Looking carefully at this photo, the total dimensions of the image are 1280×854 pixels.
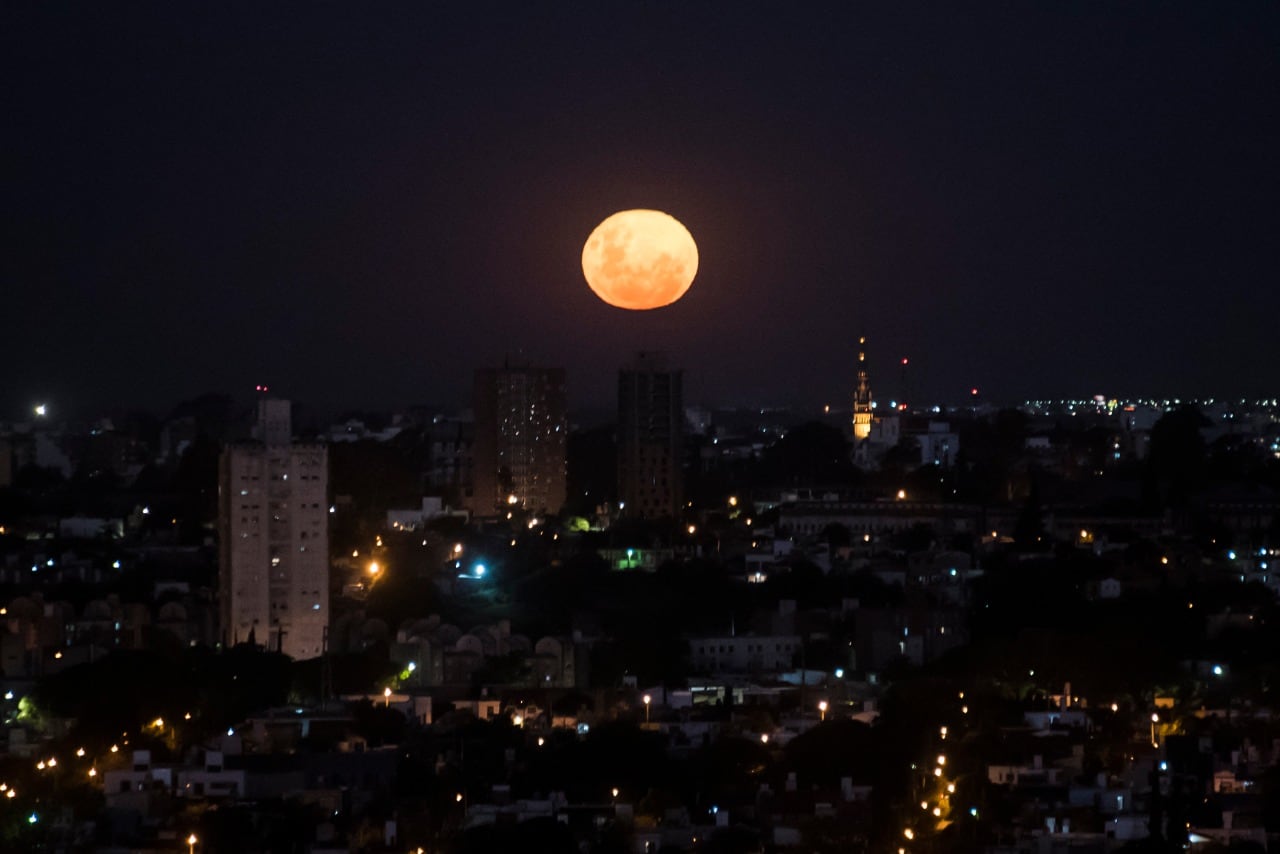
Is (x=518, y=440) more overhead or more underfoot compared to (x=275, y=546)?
more overhead

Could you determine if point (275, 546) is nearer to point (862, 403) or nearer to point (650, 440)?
point (650, 440)

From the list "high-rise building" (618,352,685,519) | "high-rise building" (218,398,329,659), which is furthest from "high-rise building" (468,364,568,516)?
"high-rise building" (218,398,329,659)

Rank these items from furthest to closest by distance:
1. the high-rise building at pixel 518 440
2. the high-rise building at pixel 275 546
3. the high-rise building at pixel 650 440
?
the high-rise building at pixel 518 440 → the high-rise building at pixel 650 440 → the high-rise building at pixel 275 546

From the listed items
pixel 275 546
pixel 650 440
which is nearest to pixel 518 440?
pixel 650 440

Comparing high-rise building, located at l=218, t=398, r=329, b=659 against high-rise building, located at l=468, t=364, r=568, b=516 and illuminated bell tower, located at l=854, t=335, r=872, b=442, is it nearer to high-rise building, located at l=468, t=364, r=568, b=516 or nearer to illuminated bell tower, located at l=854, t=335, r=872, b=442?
high-rise building, located at l=468, t=364, r=568, b=516

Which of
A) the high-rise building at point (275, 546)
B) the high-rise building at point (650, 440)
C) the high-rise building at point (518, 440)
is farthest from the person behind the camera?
the high-rise building at point (518, 440)

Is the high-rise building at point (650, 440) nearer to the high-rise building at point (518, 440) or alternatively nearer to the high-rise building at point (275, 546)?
the high-rise building at point (518, 440)

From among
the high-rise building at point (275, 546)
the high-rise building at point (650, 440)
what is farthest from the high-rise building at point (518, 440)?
the high-rise building at point (275, 546)
